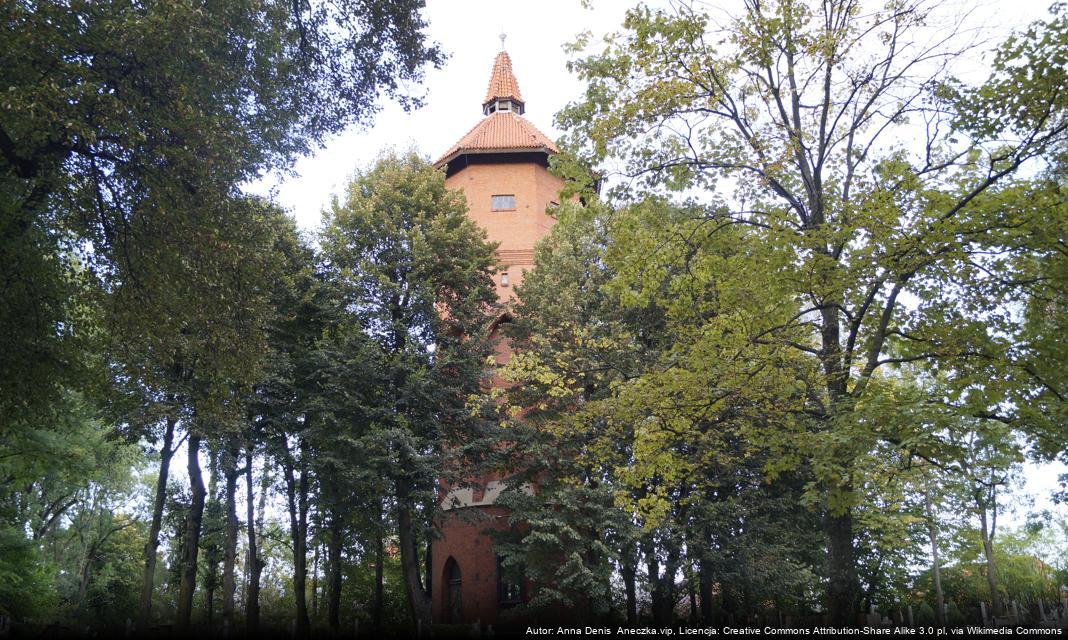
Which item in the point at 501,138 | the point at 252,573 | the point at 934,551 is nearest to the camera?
the point at 252,573

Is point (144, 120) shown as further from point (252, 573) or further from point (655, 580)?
point (252, 573)

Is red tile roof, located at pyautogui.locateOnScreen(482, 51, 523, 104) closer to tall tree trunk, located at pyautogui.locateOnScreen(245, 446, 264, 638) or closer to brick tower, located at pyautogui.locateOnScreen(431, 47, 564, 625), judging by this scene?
brick tower, located at pyautogui.locateOnScreen(431, 47, 564, 625)

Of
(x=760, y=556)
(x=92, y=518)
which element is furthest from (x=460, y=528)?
(x=92, y=518)

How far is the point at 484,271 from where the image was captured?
80.9 ft

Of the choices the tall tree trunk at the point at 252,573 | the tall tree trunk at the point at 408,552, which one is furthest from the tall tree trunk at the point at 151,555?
the tall tree trunk at the point at 408,552

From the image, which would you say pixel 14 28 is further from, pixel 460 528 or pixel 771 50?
pixel 460 528

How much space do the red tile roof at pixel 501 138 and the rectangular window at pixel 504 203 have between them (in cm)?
193

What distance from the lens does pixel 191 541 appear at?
21.8m

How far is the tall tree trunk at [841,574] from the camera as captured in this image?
32.3ft

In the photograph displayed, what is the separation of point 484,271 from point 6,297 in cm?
1572

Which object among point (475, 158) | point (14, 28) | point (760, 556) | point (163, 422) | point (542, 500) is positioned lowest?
point (760, 556)

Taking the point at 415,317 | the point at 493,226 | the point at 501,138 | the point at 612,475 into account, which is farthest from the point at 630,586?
the point at 501,138

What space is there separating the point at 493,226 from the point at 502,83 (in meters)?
10.3

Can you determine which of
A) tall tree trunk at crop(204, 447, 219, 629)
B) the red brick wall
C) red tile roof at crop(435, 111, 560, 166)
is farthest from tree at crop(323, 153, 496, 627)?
tall tree trunk at crop(204, 447, 219, 629)
